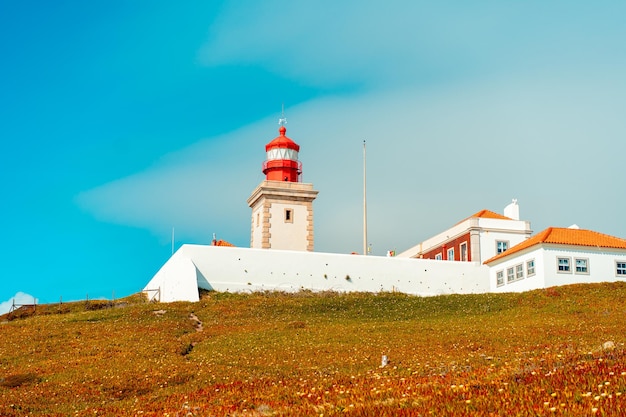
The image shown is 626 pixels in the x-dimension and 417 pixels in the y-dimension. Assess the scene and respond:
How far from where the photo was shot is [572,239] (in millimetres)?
53344

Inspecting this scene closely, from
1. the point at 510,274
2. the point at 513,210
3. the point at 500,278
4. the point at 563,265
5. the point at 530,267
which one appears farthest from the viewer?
the point at 513,210

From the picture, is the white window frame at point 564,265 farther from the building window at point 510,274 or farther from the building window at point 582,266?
the building window at point 510,274

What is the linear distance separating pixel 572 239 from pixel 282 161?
2534 centimetres

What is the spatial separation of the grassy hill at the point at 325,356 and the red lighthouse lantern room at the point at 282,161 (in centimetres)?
1584

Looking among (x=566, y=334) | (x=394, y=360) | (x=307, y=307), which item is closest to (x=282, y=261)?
(x=307, y=307)

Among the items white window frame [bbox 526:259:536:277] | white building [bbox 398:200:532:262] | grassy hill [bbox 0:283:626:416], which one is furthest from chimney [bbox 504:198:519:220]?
grassy hill [bbox 0:283:626:416]

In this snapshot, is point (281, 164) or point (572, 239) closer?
point (572, 239)

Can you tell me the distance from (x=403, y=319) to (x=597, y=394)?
102 feet

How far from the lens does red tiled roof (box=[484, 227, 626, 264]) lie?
52.4 m

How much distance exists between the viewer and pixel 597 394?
→ 11539 millimetres

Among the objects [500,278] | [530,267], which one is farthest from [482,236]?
[530,267]

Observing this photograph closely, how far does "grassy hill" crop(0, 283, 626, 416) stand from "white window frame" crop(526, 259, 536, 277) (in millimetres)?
4647

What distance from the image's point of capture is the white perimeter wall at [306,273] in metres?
54.0

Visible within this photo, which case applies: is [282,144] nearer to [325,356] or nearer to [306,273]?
[306,273]
